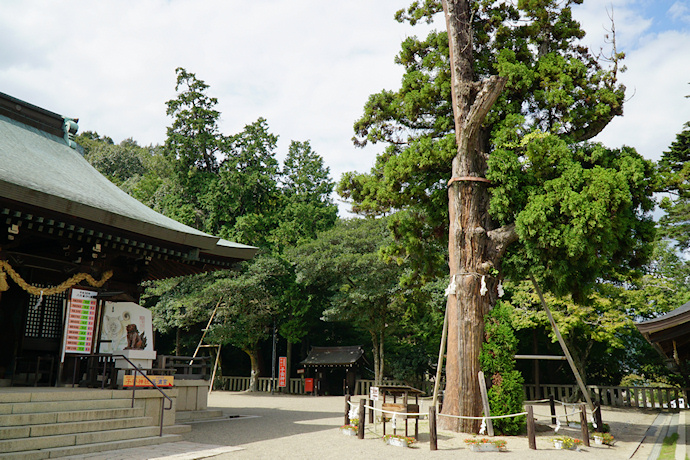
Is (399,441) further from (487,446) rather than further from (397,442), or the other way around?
(487,446)

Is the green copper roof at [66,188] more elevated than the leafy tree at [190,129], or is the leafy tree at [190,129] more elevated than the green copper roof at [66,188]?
the leafy tree at [190,129]

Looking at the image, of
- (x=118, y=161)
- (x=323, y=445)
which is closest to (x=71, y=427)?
(x=323, y=445)

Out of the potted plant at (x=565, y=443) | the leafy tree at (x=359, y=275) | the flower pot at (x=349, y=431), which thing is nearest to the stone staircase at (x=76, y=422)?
the flower pot at (x=349, y=431)

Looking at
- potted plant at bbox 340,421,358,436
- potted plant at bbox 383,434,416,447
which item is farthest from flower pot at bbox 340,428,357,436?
potted plant at bbox 383,434,416,447

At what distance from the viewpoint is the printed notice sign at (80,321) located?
415 inches

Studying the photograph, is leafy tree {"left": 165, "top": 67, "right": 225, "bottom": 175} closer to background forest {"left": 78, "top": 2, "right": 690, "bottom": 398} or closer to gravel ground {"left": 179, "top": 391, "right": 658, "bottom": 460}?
background forest {"left": 78, "top": 2, "right": 690, "bottom": 398}

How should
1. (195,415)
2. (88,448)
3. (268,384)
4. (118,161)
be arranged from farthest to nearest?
(118,161), (268,384), (195,415), (88,448)

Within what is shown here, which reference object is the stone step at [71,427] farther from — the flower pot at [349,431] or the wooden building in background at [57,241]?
the flower pot at [349,431]

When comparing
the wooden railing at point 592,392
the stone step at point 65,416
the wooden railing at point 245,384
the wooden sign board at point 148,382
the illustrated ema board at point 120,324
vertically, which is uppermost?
the illustrated ema board at point 120,324

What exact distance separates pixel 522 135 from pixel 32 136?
1205 cm

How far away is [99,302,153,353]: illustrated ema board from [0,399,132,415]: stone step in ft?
7.33

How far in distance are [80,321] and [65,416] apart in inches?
127

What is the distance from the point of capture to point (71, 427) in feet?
25.8

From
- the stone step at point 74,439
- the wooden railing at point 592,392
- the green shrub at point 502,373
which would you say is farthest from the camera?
the wooden railing at point 592,392
